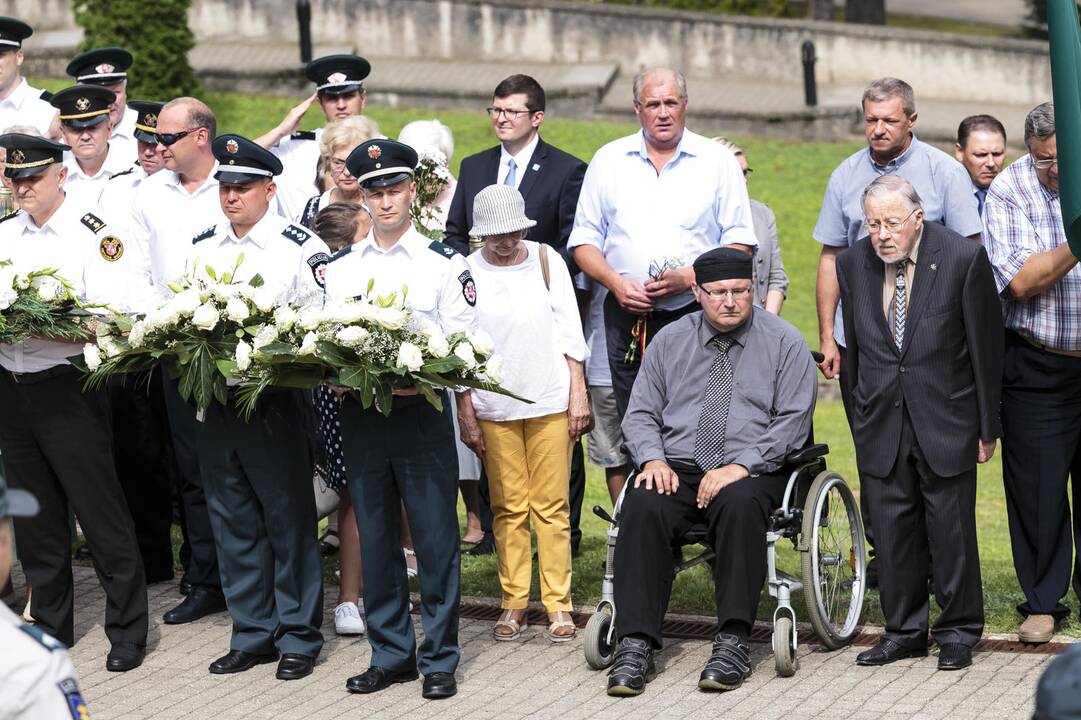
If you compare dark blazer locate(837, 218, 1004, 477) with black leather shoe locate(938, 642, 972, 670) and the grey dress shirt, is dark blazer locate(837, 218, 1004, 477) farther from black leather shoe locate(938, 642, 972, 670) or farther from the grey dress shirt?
black leather shoe locate(938, 642, 972, 670)

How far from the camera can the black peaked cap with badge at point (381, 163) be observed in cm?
729

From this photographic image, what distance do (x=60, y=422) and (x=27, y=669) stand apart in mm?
4356

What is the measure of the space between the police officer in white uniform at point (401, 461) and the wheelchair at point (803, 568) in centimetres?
69

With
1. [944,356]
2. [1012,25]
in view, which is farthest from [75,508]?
[1012,25]

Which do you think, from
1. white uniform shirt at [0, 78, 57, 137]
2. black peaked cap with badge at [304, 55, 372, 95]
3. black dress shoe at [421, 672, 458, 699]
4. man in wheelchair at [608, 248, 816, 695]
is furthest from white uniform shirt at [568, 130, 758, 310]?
white uniform shirt at [0, 78, 57, 137]

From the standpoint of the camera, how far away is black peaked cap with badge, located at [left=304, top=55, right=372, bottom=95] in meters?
9.86

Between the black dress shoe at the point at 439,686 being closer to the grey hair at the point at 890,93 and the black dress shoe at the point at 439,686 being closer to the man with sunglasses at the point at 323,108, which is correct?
the grey hair at the point at 890,93

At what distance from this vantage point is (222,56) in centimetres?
2453

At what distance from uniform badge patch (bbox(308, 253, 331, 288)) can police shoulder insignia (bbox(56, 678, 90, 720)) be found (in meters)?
4.00

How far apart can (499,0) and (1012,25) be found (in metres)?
11.0

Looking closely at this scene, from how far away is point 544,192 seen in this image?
358 inches

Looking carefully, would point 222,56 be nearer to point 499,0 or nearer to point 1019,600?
point 499,0

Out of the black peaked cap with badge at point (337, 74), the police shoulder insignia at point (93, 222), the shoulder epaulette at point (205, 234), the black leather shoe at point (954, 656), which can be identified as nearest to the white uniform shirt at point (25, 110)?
the black peaked cap with badge at point (337, 74)

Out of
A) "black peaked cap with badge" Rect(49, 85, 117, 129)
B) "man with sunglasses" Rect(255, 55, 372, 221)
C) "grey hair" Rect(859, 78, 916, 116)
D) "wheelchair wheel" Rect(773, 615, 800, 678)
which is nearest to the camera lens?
"wheelchair wheel" Rect(773, 615, 800, 678)
